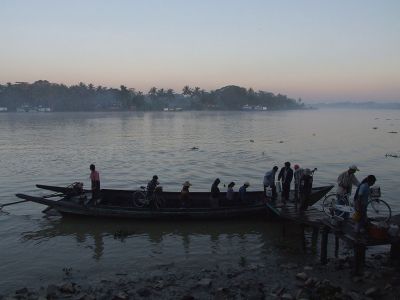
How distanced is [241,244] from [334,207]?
14.1 ft

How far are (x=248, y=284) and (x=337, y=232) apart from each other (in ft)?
11.7

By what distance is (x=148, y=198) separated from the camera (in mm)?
20312

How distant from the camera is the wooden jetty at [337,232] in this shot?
41.7 feet

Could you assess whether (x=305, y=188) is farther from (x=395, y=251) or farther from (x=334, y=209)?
(x=395, y=251)

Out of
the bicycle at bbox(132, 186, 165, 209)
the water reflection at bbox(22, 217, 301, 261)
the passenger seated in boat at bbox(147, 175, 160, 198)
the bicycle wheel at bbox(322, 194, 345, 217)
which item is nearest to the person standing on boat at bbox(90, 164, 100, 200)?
the water reflection at bbox(22, 217, 301, 261)

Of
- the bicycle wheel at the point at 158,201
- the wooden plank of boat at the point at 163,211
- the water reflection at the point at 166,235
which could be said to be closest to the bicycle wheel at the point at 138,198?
the bicycle wheel at the point at 158,201

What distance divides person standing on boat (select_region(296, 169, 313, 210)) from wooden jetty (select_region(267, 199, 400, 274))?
34cm

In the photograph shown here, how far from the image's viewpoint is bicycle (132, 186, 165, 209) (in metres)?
20.2

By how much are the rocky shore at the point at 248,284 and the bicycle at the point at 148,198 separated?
626 centimetres

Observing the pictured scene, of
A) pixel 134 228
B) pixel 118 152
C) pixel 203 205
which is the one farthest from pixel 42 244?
pixel 118 152

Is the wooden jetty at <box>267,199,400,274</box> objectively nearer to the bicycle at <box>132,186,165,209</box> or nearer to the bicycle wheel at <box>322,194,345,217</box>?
the bicycle wheel at <box>322,194,345,217</box>

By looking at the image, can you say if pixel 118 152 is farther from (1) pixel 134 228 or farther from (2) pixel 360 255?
(2) pixel 360 255

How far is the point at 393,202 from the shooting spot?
81.0ft

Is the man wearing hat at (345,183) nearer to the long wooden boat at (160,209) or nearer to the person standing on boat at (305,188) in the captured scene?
the person standing on boat at (305,188)
